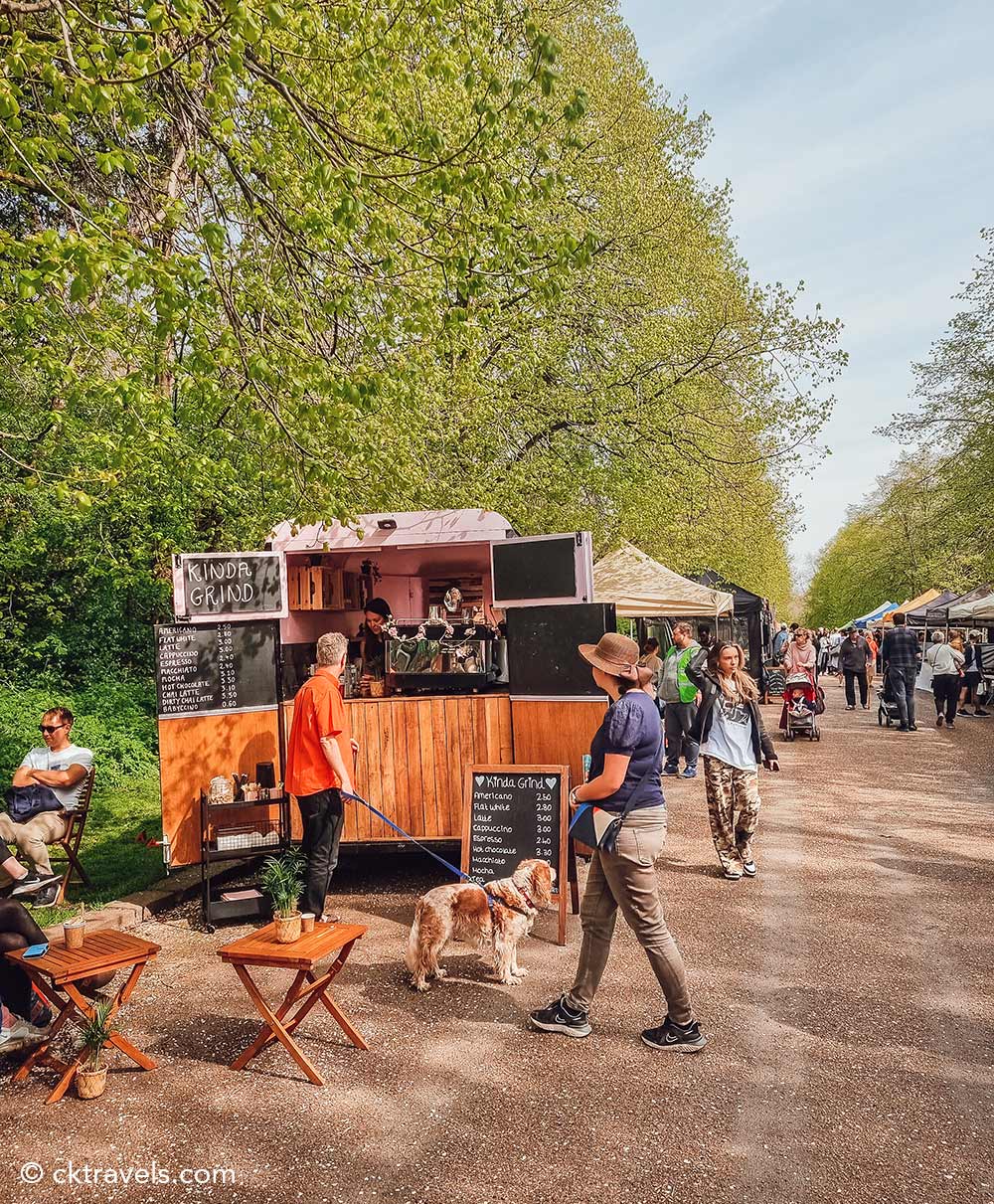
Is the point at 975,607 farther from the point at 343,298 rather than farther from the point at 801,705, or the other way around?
the point at 343,298

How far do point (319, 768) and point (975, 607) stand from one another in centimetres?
1871

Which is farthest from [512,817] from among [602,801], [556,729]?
[602,801]

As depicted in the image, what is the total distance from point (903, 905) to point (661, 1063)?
124 inches

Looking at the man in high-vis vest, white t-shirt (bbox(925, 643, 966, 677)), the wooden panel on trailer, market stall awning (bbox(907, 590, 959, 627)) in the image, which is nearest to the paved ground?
the wooden panel on trailer

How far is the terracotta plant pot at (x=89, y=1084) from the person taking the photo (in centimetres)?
400

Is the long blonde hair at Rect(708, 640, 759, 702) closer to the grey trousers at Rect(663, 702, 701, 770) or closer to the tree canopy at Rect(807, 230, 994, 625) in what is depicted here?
the grey trousers at Rect(663, 702, 701, 770)

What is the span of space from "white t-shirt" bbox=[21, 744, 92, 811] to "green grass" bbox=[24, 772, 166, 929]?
28.6 inches

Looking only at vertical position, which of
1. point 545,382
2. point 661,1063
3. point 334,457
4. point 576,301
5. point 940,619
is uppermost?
point 576,301

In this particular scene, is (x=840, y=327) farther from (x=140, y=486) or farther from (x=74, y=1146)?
(x=74, y=1146)

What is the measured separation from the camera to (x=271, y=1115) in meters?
3.83

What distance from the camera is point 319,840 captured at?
620 centimetres

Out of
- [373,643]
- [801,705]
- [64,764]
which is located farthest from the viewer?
[801,705]

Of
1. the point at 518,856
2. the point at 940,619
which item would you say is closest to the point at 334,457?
the point at 518,856

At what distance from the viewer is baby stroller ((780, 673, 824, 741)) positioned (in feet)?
52.0
